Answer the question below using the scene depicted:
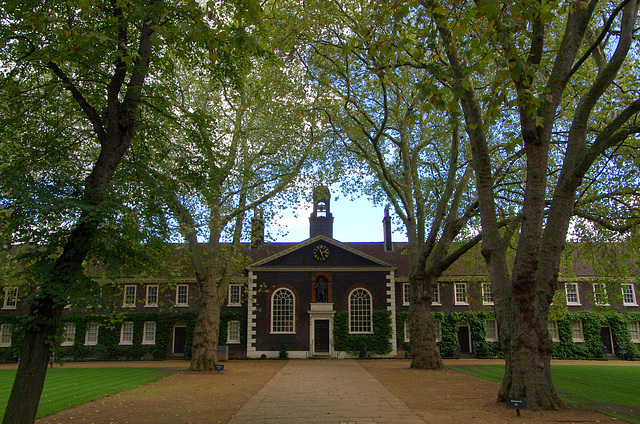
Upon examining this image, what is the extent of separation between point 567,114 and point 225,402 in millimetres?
14783

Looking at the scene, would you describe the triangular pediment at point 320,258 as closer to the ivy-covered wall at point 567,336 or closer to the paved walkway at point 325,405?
the ivy-covered wall at point 567,336

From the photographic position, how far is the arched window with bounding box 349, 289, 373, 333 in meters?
32.5

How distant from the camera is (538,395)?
9.38 meters

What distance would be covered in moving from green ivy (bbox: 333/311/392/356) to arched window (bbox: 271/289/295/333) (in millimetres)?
3165

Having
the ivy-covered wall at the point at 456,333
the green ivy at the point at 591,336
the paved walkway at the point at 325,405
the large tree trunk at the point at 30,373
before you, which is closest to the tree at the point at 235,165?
the paved walkway at the point at 325,405

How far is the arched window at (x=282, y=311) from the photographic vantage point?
32.4 metres

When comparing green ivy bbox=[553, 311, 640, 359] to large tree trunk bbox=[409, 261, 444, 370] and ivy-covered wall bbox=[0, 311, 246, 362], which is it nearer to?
large tree trunk bbox=[409, 261, 444, 370]

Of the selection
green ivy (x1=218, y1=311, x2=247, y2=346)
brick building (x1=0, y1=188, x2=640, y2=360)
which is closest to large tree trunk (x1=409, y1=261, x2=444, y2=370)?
brick building (x1=0, y1=188, x2=640, y2=360)

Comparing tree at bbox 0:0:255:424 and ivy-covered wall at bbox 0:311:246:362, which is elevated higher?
tree at bbox 0:0:255:424

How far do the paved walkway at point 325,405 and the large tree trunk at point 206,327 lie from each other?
543 centimetres

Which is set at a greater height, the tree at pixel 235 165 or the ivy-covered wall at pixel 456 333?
the tree at pixel 235 165

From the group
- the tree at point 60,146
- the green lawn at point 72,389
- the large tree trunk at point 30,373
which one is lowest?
the green lawn at point 72,389

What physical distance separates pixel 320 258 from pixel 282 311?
4638 millimetres

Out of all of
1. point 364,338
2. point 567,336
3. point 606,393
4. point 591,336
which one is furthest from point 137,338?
point 591,336
